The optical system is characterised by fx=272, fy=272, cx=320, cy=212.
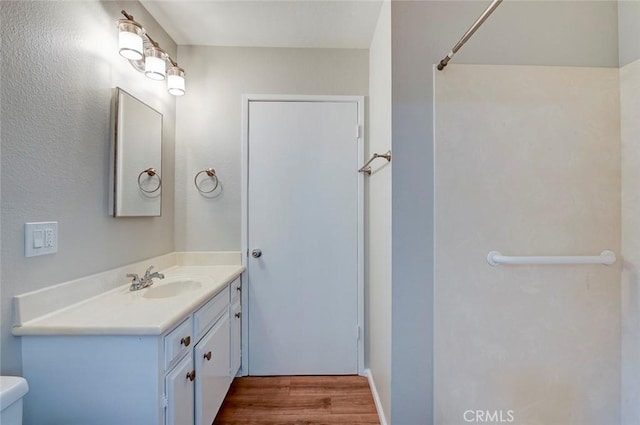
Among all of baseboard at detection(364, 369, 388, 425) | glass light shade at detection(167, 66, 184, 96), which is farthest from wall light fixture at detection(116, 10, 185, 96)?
baseboard at detection(364, 369, 388, 425)

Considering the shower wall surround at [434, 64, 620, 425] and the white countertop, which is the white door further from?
the shower wall surround at [434, 64, 620, 425]

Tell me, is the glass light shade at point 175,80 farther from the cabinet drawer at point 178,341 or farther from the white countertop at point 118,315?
the cabinet drawer at point 178,341

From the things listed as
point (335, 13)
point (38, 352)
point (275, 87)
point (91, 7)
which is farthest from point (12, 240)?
point (335, 13)

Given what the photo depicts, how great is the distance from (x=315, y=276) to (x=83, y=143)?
149 cm

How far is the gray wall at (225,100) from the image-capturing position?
6.45 ft

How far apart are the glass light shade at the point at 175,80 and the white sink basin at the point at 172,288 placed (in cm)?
119

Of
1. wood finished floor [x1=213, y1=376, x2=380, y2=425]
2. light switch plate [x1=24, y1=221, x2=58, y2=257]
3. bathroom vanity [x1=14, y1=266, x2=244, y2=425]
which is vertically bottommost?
wood finished floor [x1=213, y1=376, x2=380, y2=425]

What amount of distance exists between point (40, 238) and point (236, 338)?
1186 mm

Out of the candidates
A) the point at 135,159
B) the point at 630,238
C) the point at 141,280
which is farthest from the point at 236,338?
the point at 630,238

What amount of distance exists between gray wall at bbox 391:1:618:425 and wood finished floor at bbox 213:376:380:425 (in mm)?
438

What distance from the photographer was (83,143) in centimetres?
120

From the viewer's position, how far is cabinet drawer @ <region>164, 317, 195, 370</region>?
101 centimetres

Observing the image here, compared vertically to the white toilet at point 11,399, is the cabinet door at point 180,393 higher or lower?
lower

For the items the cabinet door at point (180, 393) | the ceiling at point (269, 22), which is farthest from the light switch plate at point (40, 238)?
the ceiling at point (269, 22)
